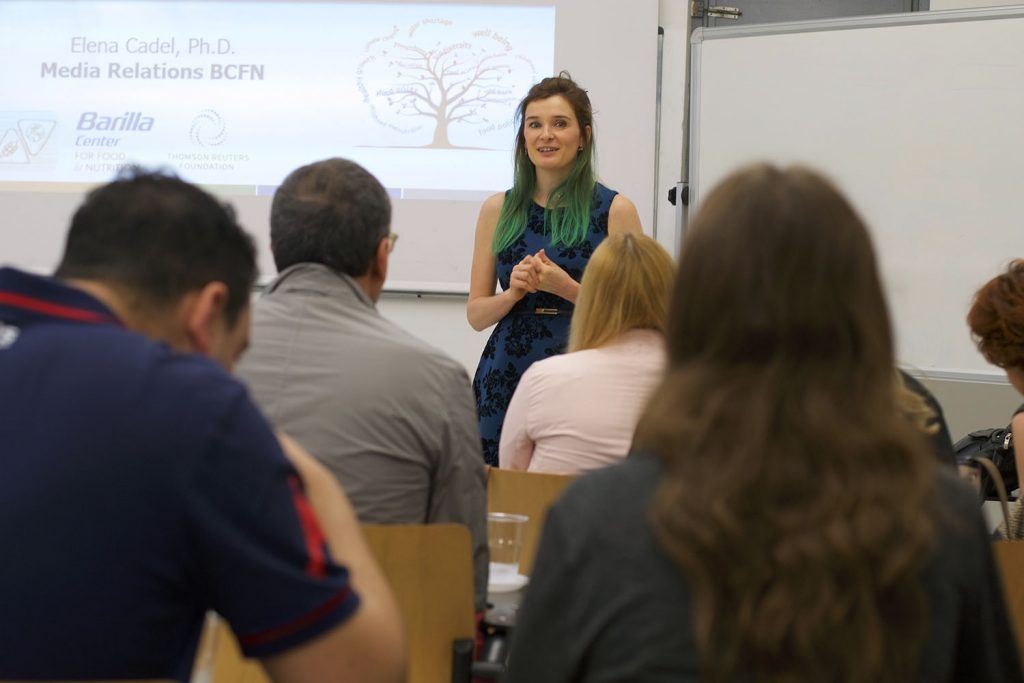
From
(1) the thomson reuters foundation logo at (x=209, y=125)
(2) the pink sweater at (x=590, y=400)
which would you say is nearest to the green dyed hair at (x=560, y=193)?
(2) the pink sweater at (x=590, y=400)

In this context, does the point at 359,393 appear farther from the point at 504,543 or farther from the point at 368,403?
the point at 504,543

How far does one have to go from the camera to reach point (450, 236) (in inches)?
203

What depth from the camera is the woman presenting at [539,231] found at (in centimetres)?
355

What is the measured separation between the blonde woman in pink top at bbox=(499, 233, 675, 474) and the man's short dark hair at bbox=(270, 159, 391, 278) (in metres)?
0.58

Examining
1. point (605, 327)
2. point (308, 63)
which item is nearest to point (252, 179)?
point (308, 63)

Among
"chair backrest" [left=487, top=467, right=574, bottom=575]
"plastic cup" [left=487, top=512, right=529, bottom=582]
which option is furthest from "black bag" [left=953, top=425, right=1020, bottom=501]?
"plastic cup" [left=487, top=512, right=529, bottom=582]

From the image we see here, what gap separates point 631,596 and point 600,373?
1486 millimetres

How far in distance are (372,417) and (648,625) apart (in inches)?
35.9

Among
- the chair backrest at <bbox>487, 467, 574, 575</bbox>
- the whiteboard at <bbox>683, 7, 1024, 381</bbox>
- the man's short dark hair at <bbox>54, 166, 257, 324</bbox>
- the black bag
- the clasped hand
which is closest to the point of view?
the man's short dark hair at <bbox>54, 166, 257, 324</bbox>

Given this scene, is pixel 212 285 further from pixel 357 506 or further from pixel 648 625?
pixel 357 506

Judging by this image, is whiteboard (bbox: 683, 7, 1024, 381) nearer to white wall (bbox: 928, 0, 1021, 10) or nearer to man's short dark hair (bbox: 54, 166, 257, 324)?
white wall (bbox: 928, 0, 1021, 10)

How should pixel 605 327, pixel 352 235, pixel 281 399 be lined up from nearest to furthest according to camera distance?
pixel 281 399 < pixel 352 235 < pixel 605 327

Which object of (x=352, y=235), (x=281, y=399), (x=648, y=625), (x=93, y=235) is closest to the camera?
(x=648, y=625)

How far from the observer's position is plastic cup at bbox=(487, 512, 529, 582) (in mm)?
1950
